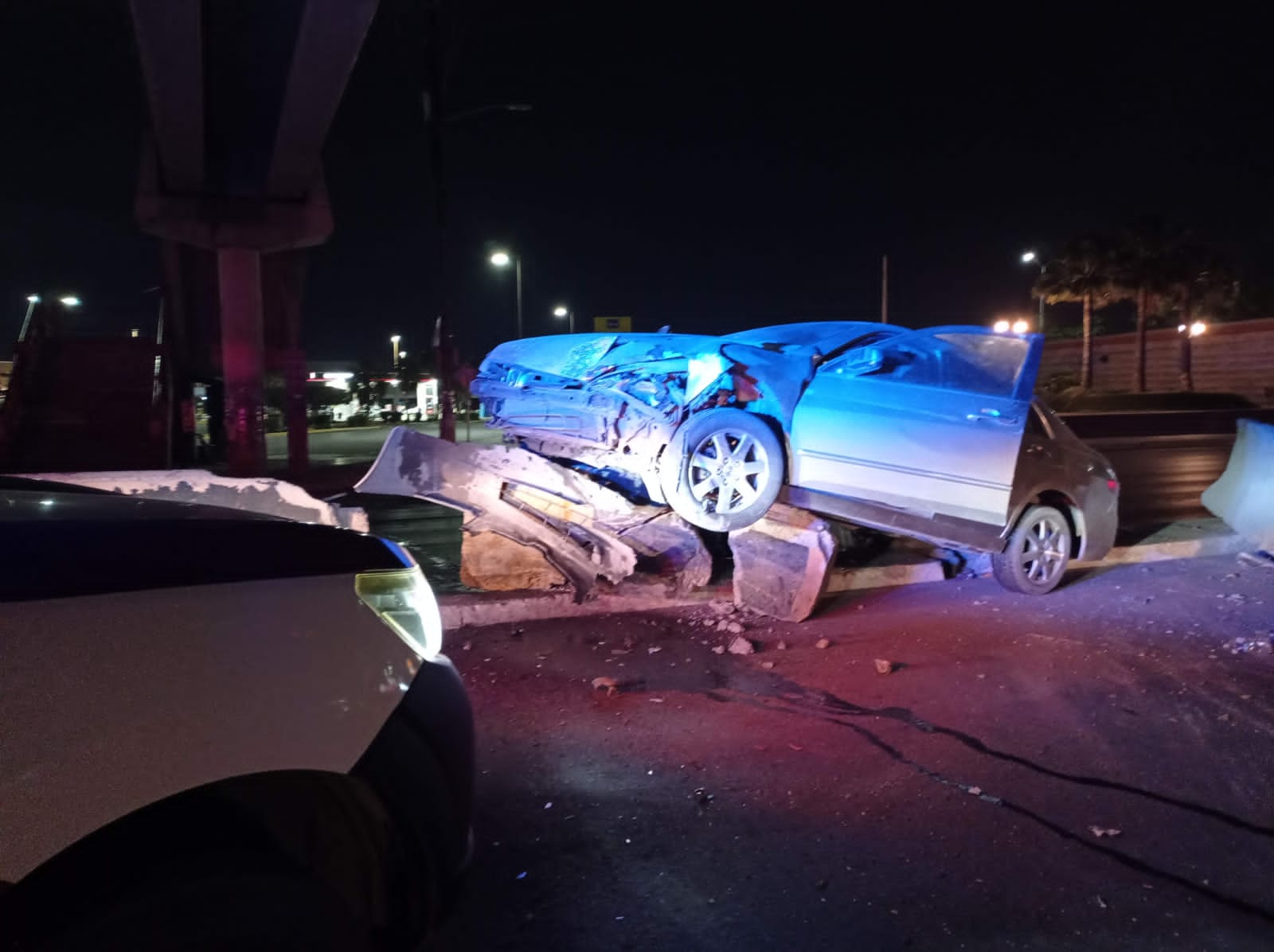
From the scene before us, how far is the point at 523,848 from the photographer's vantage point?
3.98 meters

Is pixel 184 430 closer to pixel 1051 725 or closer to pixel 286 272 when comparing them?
pixel 286 272

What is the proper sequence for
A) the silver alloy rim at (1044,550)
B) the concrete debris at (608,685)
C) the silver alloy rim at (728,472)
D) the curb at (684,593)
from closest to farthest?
the concrete debris at (608,685) < the curb at (684,593) < the silver alloy rim at (728,472) < the silver alloy rim at (1044,550)

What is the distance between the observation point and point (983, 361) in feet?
24.8

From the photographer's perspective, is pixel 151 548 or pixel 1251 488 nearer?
pixel 151 548

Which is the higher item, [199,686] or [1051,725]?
[199,686]

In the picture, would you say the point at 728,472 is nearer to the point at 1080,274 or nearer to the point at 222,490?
the point at 222,490

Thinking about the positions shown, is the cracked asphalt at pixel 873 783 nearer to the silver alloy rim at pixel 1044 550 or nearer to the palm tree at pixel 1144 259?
the silver alloy rim at pixel 1044 550

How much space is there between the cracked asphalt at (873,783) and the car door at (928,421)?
103 centimetres

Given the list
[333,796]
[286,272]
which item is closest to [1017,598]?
[333,796]

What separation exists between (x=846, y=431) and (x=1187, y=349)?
42.8 m

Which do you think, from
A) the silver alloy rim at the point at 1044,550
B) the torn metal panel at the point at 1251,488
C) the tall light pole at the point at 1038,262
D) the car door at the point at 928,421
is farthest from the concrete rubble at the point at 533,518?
the tall light pole at the point at 1038,262

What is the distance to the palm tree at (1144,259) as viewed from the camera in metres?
41.3

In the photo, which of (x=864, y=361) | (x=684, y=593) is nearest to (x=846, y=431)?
(x=864, y=361)

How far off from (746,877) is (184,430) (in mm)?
23624
